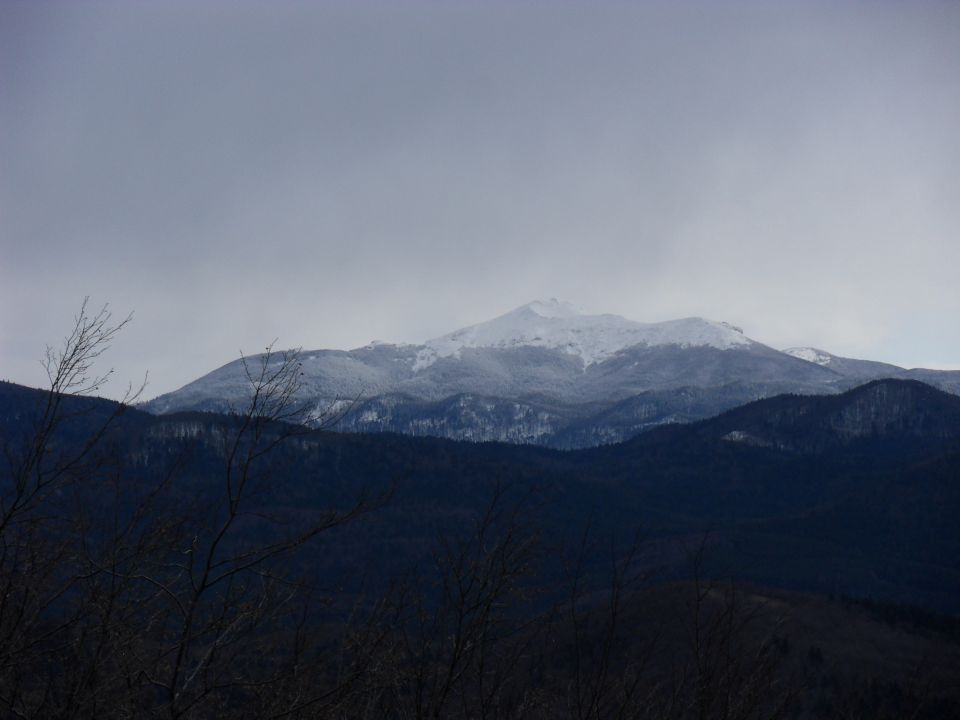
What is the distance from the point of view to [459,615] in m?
13.2

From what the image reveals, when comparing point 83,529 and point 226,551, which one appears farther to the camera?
point 226,551

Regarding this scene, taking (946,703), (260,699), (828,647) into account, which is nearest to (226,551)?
(828,647)

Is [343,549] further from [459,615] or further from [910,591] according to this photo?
[459,615]

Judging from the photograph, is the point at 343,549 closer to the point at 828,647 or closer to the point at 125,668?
the point at 828,647

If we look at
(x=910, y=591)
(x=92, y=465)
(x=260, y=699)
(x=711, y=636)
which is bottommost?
(x=910, y=591)

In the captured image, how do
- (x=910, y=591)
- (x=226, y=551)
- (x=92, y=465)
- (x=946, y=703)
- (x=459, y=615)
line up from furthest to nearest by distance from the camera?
(x=910, y=591) < (x=226, y=551) < (x=946, y=703) < (x=459, y=615) < (x=92, y=465)

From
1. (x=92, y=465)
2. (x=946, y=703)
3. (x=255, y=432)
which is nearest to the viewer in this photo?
(x=255, y=432)

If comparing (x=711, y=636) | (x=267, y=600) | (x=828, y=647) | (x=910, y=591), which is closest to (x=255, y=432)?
(x=267, y=600)

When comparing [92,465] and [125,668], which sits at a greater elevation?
[92,465]

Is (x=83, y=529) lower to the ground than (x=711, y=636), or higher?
higher

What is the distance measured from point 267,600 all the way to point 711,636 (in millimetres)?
6693

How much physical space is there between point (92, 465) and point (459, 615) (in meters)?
5.48

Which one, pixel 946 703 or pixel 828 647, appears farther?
pixel 828 647

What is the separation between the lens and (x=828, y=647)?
305ft
